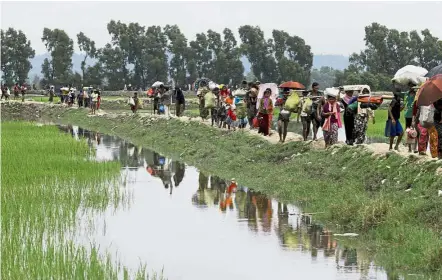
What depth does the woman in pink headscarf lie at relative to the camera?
1465 cm

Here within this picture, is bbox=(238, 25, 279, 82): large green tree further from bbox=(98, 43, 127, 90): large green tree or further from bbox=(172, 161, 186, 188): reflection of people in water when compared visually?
bbox=(172, 161, 186, 188): reflection of people in water

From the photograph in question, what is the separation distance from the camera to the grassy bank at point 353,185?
879cm

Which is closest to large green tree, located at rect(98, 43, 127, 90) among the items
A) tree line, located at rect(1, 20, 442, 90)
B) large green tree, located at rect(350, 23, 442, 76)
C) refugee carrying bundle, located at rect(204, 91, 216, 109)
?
tree line, located at rect(1, 20, 442, 90)

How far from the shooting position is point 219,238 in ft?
32.5

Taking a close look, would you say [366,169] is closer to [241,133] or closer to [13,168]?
[13,168]

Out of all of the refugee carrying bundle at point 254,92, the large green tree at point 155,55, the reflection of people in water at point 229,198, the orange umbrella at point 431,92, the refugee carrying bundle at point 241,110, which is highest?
the large green tree at point 155,55

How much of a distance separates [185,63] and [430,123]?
54.8 m

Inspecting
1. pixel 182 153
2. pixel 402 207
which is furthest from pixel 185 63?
pixel 402 207

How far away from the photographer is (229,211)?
472 inches

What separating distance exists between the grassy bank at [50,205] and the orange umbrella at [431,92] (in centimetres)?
449

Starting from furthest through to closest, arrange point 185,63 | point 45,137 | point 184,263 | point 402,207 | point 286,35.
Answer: point 185,63 < point 286,35 < point 45,137 < point 402,207 < point 184,263

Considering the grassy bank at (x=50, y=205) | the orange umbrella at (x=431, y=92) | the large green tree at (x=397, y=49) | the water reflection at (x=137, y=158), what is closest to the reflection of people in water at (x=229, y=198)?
the water reflection at (x=137, y=158)

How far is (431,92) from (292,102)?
604cm

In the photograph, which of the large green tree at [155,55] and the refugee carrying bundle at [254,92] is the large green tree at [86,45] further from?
the refugee carrying bundle at [254,92]
